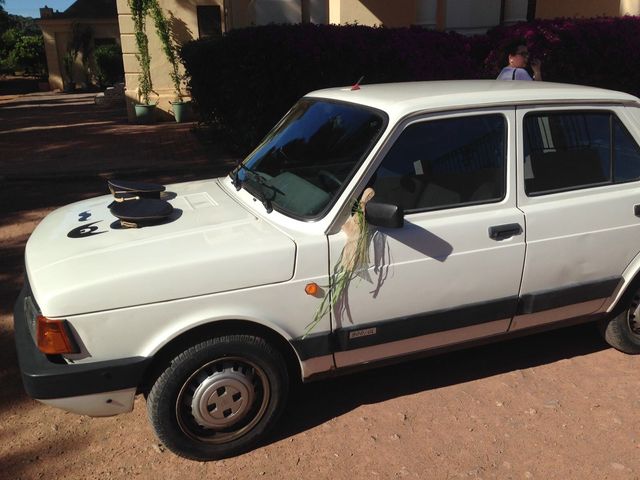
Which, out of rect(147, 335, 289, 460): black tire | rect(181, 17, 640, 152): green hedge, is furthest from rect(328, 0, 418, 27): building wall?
rect(147, 335, 289, 460): black tire

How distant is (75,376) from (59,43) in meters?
29.9

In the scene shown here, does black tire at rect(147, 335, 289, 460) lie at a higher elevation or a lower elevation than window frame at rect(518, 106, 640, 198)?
lower

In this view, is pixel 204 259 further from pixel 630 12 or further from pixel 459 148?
pixel 630 12

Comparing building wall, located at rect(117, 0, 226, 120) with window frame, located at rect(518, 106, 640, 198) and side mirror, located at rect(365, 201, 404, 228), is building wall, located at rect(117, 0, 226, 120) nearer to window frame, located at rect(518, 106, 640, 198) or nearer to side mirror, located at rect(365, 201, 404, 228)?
window frame, located at rect(518, 106, 640, 198)

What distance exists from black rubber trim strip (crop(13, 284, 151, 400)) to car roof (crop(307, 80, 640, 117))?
71.8 inches

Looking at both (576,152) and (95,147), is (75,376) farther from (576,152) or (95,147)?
(95,147)

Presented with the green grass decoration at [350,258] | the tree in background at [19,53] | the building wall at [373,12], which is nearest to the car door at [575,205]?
the green grass decoration at [350,258]

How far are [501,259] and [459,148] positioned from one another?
2.16 ft

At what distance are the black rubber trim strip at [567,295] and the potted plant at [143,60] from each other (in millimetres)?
12112

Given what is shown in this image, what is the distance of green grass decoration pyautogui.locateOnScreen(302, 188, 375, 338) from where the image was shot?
2.95 m

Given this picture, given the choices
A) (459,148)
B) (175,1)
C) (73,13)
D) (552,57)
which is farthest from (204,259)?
(73,13)

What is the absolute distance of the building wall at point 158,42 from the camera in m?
13.8

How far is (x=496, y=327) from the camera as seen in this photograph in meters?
3.47

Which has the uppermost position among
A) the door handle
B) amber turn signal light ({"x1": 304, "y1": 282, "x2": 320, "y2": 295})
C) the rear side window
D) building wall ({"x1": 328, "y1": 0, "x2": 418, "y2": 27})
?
building wall ({"x1": 328, "y1": 0, "x2": 418, "y2": 27})
